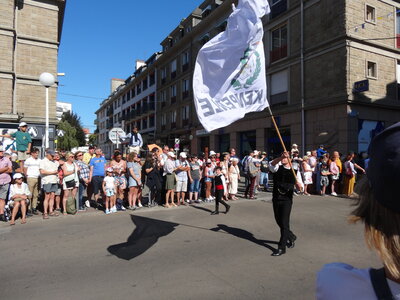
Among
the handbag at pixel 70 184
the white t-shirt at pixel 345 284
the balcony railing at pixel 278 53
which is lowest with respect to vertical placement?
the handbag at pixel 70 184

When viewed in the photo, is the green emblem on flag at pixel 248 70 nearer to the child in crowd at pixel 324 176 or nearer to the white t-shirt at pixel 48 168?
the white t-shirt at pixel 48 168

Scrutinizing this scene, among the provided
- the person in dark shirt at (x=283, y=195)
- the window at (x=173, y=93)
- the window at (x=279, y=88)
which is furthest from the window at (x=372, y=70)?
the window at (x=173, y=93)

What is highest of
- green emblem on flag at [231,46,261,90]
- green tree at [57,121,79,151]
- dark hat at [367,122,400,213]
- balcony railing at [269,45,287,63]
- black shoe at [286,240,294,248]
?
balcony railing at [269,45,287,63]

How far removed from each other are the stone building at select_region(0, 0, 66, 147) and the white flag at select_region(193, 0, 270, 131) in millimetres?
16462

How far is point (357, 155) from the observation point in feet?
52.3

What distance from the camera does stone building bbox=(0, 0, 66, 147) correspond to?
19250 mm

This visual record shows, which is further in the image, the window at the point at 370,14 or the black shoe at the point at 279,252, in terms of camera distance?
the window at the point at 370,14

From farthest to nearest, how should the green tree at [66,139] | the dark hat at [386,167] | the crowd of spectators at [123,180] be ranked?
the green tree at [66,139], the crowd of spectators at [123,180], the dark hat at [386,167]

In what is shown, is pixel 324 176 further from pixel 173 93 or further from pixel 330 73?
pixel 173 93

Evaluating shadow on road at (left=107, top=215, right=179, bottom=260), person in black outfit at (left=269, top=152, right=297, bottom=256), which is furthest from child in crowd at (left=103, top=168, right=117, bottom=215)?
person in black outfit at (left=269, top=152, right=297, bottom=256)

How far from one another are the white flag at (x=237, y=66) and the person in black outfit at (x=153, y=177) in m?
5.58

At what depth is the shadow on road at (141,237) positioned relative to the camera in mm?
5344

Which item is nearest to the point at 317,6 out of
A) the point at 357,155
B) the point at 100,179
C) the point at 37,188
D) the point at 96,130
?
the point at 357,155

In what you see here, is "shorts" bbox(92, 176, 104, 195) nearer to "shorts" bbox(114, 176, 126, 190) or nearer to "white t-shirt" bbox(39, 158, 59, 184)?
"shorts" bbox(114, 176, 126, 190)
